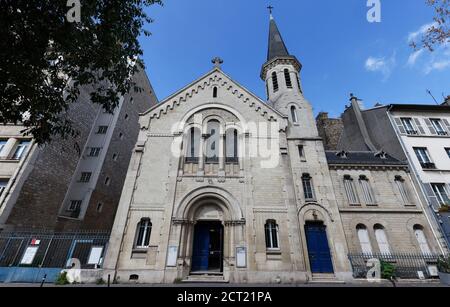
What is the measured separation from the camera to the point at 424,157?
16.8 meters

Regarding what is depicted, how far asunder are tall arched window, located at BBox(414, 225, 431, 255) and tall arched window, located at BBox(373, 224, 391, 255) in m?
2.13

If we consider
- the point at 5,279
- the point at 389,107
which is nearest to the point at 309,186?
the point at 389,107

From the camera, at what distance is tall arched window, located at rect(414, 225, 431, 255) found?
43.3 feet

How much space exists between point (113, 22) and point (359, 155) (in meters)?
19.8

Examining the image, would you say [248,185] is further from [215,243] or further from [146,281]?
[146,281]

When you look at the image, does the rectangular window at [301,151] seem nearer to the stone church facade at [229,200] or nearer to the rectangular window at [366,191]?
the stone church facade at [229,200]

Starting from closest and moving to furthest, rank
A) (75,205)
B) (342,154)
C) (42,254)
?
(42,254), (342,154), (75,205)

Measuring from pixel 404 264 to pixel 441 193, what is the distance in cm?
687

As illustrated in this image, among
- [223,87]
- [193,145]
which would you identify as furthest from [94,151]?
[223,87]

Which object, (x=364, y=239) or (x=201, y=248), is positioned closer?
(x=201, y=248)

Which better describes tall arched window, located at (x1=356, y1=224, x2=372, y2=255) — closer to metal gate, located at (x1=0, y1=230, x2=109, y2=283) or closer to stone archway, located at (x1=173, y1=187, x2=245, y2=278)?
stone archway, located at (x1=173, y1=187, x2=245, y2=278)

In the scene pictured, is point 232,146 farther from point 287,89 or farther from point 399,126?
point 399,126

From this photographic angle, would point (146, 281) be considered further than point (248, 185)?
No
